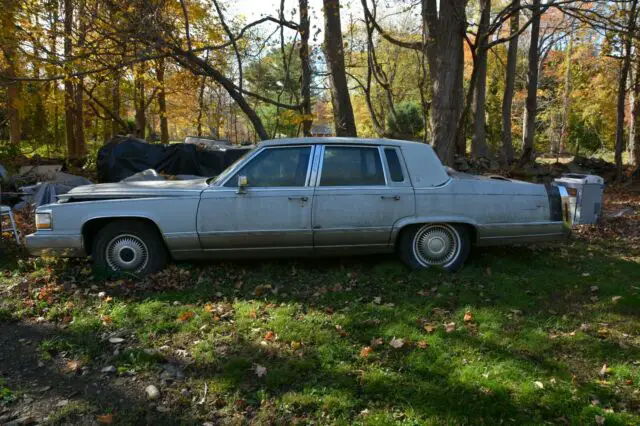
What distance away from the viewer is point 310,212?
544cm

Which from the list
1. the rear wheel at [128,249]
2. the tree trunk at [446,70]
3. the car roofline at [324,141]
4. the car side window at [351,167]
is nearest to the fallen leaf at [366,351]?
the car side window at [351,167]

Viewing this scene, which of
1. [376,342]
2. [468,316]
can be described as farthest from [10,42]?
[468,316]

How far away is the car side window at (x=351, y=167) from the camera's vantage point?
5.54 metres

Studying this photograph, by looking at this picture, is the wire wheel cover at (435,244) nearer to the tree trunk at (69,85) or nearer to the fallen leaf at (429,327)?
the fallen leaf at (429,327)

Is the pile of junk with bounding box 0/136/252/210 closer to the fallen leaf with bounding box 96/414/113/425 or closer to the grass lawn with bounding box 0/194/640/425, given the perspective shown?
the grass lawn with bounding box 0/194/640/425

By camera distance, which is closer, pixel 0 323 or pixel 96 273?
pixel 0 323

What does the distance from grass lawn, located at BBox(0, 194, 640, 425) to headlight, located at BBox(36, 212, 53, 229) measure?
617 millimetres

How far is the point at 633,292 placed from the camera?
16.7 ft

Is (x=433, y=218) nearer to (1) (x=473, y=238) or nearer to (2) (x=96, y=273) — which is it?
(1) (x=473, y=238)

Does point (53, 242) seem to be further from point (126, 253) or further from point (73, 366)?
point (73, 366)

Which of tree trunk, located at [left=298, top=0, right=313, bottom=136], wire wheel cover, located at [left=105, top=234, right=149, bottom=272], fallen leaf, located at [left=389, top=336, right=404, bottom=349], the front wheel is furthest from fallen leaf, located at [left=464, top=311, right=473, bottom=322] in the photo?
tree trunk, located at [left=298, top=0, right=313, bottom=136]

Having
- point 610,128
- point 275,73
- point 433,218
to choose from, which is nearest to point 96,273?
point 433,218

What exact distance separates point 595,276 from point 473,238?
4.59ft

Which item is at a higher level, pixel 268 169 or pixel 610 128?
pixel 610 128
